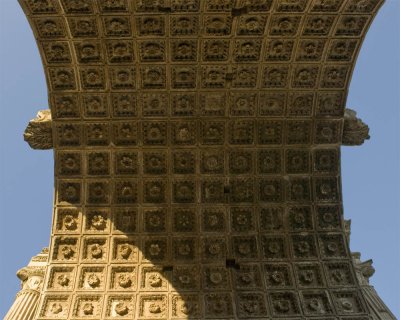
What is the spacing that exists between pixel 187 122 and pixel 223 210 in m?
2.92

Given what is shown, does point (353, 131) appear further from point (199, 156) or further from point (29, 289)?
point (29, 289)

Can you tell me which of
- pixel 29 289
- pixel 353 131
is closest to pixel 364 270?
pixel 353 131

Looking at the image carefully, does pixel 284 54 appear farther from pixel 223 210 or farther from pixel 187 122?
pixel 223 210

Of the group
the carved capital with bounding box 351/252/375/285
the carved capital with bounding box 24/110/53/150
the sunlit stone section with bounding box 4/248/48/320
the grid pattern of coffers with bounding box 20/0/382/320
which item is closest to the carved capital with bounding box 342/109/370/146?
the grid pattern of coffers with bounding box 20/0/382/320

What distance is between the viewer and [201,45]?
14.9 m

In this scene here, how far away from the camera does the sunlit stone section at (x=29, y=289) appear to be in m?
14.1

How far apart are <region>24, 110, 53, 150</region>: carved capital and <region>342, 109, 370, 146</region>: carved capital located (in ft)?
29.7

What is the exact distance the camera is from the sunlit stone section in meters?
14.1

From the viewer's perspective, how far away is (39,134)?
15688 mm

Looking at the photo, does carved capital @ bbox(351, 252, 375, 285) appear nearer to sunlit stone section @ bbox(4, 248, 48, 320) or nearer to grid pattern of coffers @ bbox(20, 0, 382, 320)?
grid pattern of coffers @ bbox(20, 0, 382, 320)

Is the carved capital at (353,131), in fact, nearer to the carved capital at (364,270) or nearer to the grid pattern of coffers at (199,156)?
the grid pattern of coffers at (199,156)

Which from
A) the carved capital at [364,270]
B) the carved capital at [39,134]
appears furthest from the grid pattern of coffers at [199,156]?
the carved capital at [364,270]

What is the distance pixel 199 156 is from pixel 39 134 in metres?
4.86

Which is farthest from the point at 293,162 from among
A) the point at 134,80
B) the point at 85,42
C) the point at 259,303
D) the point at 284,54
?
the point at 85,42
